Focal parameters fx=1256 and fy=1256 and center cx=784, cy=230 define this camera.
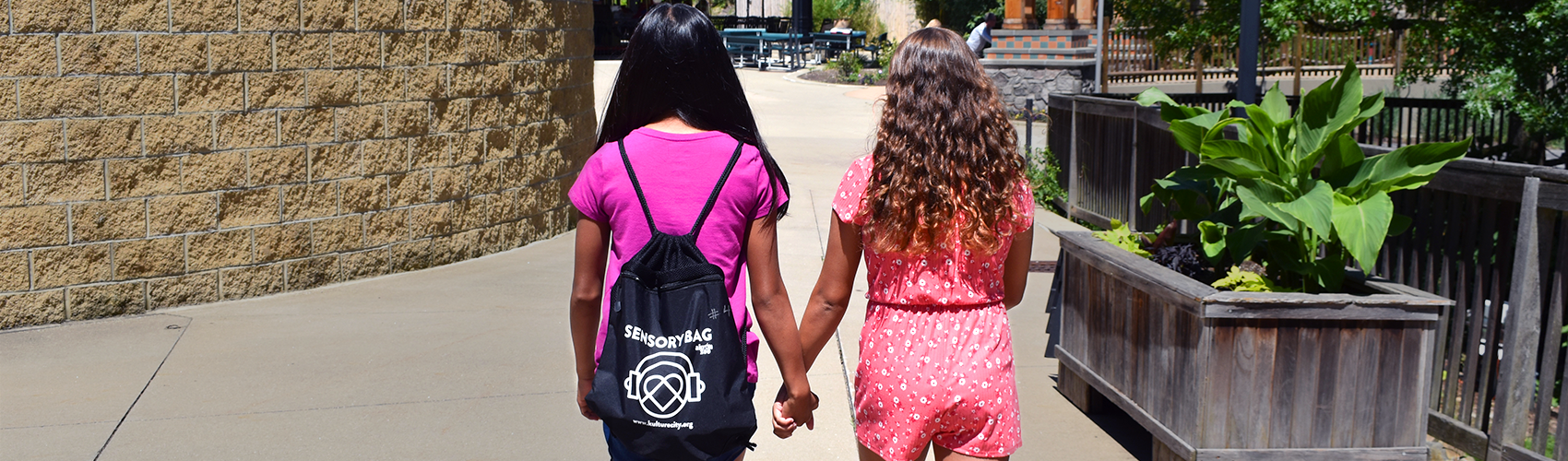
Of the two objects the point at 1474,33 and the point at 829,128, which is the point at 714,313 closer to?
the point at 1474,33

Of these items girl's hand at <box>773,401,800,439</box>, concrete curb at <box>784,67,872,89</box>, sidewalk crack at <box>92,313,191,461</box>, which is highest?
concrete curb at <box>784,67,872,89</box>

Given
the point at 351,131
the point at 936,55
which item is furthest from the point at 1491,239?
the point at 351,131

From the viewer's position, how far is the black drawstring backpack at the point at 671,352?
244cm

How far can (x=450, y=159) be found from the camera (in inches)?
295

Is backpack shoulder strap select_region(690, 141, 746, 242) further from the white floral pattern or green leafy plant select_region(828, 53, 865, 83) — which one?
green leafy plant select_region(828, 53, 865, 83)

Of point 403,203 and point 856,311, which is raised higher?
point 403,203

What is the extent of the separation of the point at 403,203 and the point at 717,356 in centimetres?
528

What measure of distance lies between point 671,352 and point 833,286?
0.53 metres

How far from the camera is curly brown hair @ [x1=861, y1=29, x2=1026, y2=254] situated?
2727mm


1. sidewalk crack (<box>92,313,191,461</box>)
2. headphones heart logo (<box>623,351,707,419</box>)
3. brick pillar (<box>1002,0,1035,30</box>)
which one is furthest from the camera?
brick pillar (<box>1002,0,1035,30</box>)

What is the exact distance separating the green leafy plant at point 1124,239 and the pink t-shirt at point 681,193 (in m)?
2.25

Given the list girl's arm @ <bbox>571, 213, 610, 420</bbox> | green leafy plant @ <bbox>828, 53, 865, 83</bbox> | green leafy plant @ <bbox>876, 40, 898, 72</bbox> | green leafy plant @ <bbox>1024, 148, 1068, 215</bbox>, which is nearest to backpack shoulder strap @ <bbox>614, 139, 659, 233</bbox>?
girl's arm @ <bbox>571, 213, 610, 420</bbox>

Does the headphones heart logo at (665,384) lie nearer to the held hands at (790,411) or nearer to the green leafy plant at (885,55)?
the held hands at (790,411)

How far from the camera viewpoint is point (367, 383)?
17.1 ft
